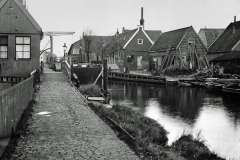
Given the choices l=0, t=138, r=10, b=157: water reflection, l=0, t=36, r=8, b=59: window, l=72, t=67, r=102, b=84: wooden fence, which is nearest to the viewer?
l=0, t=138, r=10, b=157: water reflection

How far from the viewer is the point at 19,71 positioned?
24.5 metres

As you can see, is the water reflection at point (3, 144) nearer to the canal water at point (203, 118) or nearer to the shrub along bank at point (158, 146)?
the shrub along bank at point (158, 146)

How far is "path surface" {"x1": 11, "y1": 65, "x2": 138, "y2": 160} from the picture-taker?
24.0 ft

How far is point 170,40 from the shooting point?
182 ft

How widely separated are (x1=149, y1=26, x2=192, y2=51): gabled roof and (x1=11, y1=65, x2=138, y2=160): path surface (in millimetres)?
40819

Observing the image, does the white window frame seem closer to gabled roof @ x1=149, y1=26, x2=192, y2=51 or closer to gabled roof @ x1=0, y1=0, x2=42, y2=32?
gabled roof @ x1=0, y1=0, x2=42, y2=32

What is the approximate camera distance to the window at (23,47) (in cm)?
2439

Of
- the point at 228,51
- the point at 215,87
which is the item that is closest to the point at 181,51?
the point at 228,51

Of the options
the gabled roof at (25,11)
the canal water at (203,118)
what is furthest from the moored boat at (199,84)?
the gabled roof at (25,11)

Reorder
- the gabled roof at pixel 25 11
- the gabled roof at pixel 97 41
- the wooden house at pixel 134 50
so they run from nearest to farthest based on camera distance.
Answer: the gabled roof at pixel 25 11 < the wooden house at pixel 134 50 < the gabled roof at pixel 97 41

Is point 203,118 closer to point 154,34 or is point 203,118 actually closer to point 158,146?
point 158,146

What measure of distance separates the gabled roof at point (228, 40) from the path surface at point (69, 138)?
38635mm

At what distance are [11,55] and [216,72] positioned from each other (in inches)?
1130

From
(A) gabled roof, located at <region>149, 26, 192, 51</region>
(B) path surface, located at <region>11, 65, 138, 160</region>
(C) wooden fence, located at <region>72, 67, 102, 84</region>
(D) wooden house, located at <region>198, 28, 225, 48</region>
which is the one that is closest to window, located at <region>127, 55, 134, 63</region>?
(A) gabled roof, located at <region>149, 26, 192, 51</region>
